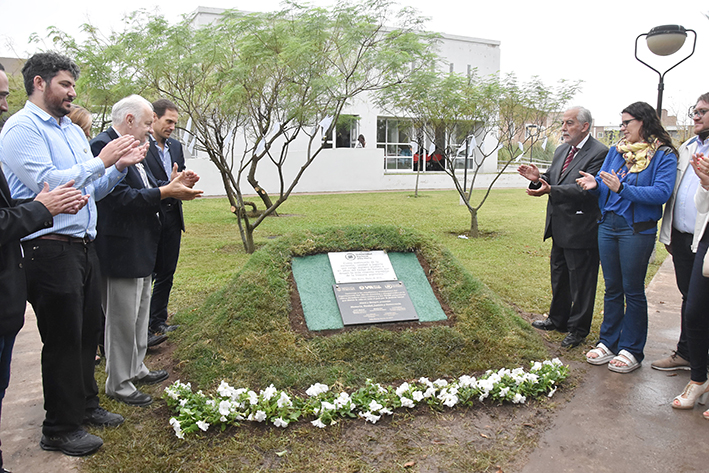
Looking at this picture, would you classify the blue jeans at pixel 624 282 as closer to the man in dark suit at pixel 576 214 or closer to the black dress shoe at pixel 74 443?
the man in dark suit at pixel 576 214

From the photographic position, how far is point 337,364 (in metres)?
3.77

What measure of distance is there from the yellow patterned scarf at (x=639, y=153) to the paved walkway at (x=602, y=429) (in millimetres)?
1693

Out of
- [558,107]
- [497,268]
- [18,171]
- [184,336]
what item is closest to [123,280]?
[18,171]

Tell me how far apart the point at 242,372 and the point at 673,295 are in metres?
5.73

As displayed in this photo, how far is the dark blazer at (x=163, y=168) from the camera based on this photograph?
14.4 feet

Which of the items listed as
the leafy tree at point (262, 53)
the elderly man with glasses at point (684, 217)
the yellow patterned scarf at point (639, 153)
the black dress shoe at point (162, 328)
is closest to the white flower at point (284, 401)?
the black dress shoe at point (162, 328)

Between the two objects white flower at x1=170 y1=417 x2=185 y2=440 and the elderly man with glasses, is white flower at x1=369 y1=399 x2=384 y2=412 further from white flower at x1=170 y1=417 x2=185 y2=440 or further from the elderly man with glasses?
the elderly man with glasses

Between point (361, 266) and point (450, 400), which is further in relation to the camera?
point (361, 266)

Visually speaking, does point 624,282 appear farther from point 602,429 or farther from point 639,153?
point 602,429

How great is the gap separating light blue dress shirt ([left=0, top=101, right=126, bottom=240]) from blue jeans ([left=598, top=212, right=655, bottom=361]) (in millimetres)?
3843

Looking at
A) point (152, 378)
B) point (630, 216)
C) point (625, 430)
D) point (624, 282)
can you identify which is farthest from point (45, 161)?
point (624, 282)

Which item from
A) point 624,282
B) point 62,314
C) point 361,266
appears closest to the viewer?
point 62,314

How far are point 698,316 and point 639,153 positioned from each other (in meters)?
1.34

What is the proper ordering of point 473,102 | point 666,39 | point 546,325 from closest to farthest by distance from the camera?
point 546,325 < point 666,39 < point 473,102
